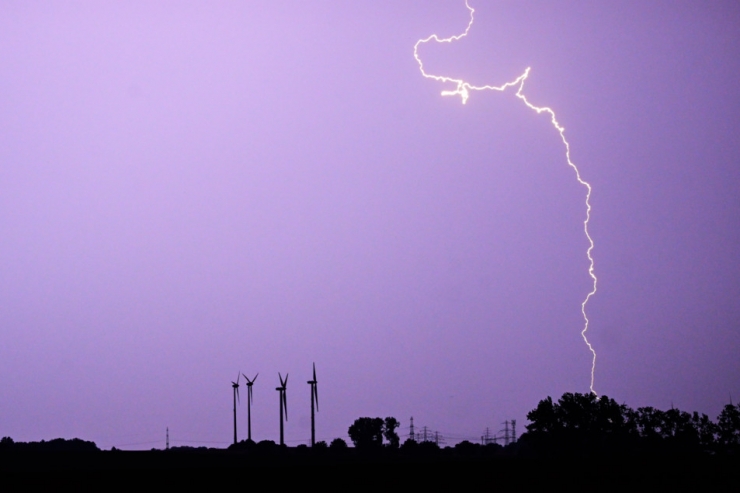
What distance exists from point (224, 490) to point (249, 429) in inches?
4566

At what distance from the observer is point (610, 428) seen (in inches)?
6156

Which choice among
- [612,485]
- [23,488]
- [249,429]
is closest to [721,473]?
[612,485]

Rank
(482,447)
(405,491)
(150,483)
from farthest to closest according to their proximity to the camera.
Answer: (482,447)
(150,483)
(405,491)

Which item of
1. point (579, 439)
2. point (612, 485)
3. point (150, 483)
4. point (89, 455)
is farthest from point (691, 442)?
point (150, 483)

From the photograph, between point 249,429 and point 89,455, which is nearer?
point 89,455

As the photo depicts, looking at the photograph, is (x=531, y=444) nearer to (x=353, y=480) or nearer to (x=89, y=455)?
(x=89, y=455)

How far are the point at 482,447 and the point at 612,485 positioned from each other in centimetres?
15239

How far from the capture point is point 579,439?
14988 centimetres

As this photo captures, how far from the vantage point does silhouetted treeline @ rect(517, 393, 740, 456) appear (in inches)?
5551

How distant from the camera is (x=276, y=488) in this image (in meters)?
47.3

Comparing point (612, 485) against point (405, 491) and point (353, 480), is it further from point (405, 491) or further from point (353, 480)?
point (353, 480)

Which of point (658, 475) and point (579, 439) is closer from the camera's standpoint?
point (658, 475)

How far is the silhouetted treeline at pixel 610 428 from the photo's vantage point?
141000 millimetres

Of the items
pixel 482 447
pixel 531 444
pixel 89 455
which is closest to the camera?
pixel 89 455
